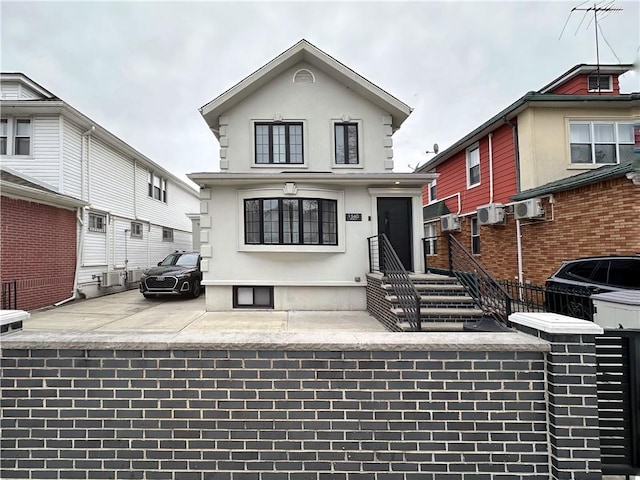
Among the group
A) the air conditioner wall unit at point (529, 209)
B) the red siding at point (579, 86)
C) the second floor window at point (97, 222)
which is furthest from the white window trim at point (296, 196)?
the red siding at point (579, 86)

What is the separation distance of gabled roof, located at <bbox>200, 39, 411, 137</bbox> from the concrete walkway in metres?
5.99

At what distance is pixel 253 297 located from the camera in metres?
9.68

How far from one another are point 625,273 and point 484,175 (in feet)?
23.2

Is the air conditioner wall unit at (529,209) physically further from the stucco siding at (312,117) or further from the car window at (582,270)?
the stucco siding at (312,117)

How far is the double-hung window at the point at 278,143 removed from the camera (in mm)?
9977

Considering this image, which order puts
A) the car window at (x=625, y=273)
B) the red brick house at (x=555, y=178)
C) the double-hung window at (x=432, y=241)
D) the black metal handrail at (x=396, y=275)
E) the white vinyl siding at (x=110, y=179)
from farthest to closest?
the double-hung window at (x=432, y=241), the white vinyl siding at (x=110, y=179), the red brick house at (x=555, y=178), the car window at (x=625, y=273), the black metal handrail at (x=396, y=275)

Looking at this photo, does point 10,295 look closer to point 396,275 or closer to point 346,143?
point 396,275

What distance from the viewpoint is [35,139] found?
1102cm

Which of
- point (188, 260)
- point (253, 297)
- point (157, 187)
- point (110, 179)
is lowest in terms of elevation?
point (253, 297)

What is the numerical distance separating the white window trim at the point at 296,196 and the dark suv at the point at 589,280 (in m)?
5.15

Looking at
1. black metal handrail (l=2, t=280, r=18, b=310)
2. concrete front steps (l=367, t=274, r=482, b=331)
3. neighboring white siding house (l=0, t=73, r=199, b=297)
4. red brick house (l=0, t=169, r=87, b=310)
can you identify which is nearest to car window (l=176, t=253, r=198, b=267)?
neighboring white siding house (l=0, t=73, r=199, b=297)

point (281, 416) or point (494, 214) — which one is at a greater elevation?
point (494, 214)

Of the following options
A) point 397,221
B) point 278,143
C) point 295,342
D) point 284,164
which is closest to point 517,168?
point 397,221

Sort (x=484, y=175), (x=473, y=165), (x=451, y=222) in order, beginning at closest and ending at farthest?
(x=484, y=175), (x=473, y=165), (x=451, y=222)
